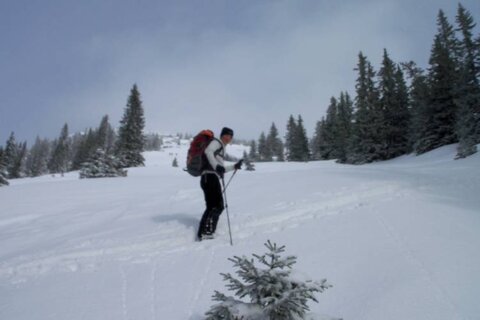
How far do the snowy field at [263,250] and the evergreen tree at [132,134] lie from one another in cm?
3361

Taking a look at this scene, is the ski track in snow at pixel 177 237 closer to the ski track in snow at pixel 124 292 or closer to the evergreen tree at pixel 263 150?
the ski track in snow at pixel 124 292

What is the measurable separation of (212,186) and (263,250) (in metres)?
1.72

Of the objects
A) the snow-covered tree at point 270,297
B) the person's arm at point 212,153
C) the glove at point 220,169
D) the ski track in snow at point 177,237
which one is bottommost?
the ski track in snow at point 177,237

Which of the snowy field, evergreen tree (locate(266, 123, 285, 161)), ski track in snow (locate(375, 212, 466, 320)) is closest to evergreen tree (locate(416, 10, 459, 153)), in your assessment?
the snowy field

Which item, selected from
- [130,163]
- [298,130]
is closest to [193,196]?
[130,163]

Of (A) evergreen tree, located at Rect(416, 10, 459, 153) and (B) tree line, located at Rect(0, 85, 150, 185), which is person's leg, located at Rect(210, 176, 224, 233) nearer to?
(B) tree line, located at Rect(0, 85, 150, 185)

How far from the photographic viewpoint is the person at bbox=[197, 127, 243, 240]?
5660mm

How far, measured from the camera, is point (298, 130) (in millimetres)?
53469

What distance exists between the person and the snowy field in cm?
31

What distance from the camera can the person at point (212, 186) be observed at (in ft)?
18.6

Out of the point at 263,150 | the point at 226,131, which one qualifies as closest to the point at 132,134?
the point at 263,150

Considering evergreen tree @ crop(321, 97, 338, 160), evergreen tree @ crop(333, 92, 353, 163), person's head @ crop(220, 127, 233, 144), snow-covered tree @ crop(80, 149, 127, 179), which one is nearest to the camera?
person's head @ crop(220, 127, 233, 144)

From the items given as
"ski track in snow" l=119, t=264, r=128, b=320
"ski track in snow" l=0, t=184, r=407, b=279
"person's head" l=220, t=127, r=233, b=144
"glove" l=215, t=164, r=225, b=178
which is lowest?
"ski track in snow" l=119, t=264, r=128, b=320

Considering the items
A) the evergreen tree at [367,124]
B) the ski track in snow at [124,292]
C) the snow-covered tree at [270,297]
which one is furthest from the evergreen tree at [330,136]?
the snow-covered tree at [270,297]
